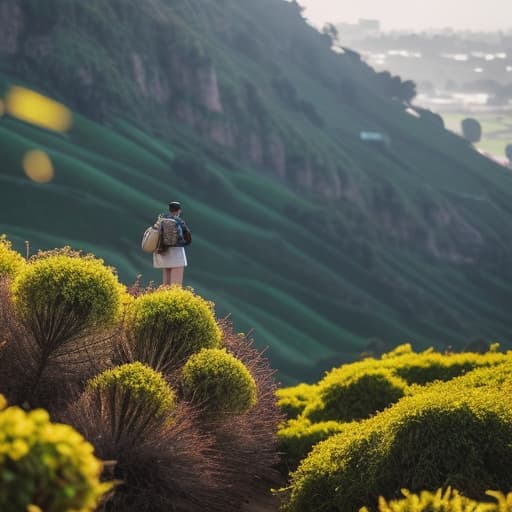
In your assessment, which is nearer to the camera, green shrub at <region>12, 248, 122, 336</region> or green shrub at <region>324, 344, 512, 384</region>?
green shrub at <region>12, 248, 122, 336</region>

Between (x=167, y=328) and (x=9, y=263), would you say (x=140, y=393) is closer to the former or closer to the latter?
(x=167, y=328)

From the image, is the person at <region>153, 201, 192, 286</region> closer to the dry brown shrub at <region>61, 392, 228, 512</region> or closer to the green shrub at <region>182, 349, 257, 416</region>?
the green shrub at <region>182, 349, 257, 416</region>

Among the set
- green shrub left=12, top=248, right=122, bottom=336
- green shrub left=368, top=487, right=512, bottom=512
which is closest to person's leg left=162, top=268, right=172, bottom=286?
green shrub left=12, top=248, right=122, bottom=336

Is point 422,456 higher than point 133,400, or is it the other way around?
point 133,400

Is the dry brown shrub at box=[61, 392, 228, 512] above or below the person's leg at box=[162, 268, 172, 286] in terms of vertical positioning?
below

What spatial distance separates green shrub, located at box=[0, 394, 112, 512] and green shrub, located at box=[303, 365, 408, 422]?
41.3 feet

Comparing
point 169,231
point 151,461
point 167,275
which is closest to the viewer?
point 151,461

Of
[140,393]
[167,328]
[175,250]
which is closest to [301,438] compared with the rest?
[167,328]

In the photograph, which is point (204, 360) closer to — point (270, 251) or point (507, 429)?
point (507, 429)

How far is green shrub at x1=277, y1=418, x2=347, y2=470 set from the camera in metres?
16.6

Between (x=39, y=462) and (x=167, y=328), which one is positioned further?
(x=167, y=328)

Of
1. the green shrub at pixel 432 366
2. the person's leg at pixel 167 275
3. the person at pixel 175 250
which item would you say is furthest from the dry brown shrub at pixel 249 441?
the green shrub at pixel 432 366

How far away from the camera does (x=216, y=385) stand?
13641mm

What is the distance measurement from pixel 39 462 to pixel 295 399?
1507 centimetres
